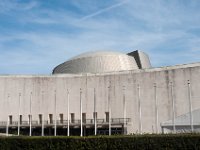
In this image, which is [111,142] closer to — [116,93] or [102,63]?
[116,93]

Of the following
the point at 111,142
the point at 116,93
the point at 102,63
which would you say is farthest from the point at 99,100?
the point at 111,142

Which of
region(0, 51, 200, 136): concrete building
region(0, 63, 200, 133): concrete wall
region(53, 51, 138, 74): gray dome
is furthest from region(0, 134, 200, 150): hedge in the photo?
region(53, 51, 138, 74): gray dome

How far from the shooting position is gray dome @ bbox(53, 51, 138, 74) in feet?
243

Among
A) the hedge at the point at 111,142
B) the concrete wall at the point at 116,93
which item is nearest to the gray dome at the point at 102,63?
the concrete wall at the point at 116,93

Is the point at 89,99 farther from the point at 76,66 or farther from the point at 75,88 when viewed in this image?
the point at 76,66

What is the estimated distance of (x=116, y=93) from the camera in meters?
62.3

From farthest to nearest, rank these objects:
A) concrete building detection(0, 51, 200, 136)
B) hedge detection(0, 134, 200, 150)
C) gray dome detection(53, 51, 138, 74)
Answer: gray dome detection(53, 51, 138, 74)
concrete building detection(0, 51, 200, 136)
hedge detection(0, 134, 200, 150)

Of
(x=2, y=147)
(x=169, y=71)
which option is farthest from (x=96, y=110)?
(x=2, y=147)

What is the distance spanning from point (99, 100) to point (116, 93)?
3201 millimetres

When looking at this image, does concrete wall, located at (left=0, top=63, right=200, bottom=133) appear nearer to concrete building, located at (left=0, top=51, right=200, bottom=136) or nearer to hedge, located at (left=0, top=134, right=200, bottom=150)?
concrete building, located at (left=0, top=51, right=200, bottom=136)

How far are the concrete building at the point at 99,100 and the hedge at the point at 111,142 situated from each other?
100 feet

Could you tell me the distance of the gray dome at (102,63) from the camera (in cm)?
7412

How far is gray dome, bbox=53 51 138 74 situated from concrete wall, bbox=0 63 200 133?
8.92m

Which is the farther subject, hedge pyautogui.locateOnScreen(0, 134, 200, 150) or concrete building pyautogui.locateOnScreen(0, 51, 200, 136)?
concrete building pyautogui.locateOnScreen(0, 51, 200, 136)
